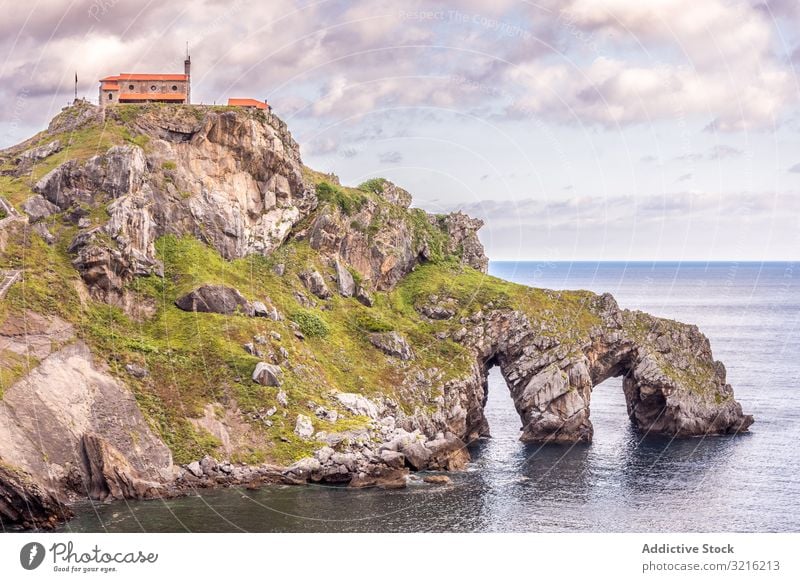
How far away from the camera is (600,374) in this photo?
138 m

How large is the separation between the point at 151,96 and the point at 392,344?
44.4m

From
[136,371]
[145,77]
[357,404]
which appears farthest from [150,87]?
[357,404]

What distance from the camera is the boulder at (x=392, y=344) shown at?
127250mm

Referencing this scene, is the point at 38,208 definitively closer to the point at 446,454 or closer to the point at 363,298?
the point at 363,298

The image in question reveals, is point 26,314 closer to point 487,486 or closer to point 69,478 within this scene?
point 69,478

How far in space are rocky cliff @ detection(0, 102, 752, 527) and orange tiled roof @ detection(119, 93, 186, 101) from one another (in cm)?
339

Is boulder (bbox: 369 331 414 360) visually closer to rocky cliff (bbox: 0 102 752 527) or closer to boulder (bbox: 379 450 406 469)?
rocky cliff (bbox: 0 102 752 527)

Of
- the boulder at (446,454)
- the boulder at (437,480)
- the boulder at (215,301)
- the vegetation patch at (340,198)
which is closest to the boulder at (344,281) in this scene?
the vegetation patch at (340,198)

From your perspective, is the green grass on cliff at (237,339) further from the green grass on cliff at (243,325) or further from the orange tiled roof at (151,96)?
the orange tiled roof at (151,96)

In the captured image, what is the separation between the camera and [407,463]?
350 feet

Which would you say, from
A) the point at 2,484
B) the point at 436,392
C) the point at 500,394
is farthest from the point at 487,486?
the point at 500,394

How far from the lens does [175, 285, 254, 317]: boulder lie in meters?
118

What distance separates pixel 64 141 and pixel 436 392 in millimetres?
54539

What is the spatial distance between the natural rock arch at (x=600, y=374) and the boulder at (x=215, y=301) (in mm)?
28267
